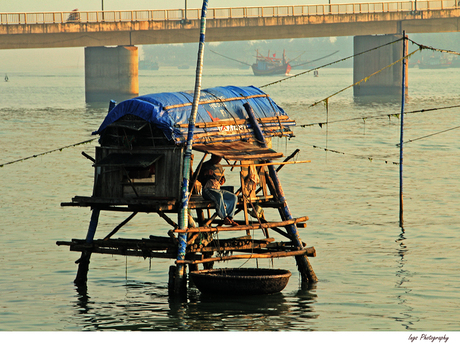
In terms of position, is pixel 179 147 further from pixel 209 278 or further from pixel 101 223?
pixel 101 223

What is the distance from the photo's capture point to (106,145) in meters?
20.1

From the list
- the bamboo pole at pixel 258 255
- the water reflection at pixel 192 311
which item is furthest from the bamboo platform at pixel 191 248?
the water reflection at pixel 192 311

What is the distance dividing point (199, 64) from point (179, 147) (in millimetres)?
2077

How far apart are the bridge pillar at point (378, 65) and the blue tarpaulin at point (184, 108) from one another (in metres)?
89.7

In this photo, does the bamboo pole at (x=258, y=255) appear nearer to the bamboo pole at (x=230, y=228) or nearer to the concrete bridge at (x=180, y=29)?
the bamboo pole at (x=230, y=228)

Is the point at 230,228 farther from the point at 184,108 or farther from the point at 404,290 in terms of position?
the point at 404,290

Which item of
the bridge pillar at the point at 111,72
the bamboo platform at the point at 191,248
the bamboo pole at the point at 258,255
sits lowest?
the bamboo pole at the point at 258,255

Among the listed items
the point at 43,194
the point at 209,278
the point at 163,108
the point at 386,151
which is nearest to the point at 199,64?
the point at 163,108

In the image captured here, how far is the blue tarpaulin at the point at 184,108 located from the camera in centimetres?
1884

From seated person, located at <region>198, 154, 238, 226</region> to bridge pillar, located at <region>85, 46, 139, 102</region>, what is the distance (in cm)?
8689

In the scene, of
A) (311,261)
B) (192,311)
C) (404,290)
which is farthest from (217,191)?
(311,261)

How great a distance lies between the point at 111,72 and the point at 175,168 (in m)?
89.4

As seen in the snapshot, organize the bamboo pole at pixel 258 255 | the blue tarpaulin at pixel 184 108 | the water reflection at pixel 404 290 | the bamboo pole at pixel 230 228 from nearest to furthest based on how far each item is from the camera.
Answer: the water reflection at pixel 404 290 < the bamboo pole at pixel 230 228 < the bamboo pole at pixel 258 255 < the blue tarpaulin at pixel 184 108

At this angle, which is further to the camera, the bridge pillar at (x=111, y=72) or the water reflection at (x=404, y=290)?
the bridge pillar at (x=111, y=72)
